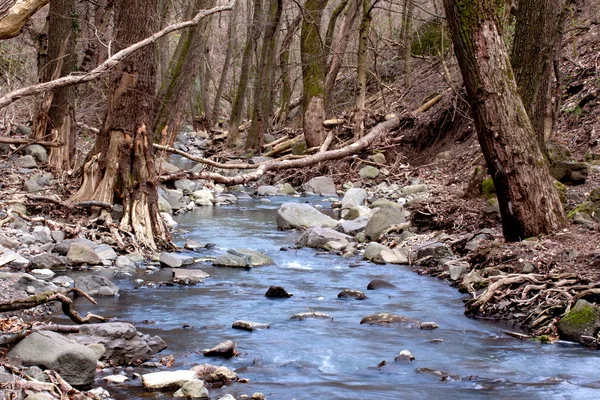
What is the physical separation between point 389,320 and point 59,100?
10.1 m

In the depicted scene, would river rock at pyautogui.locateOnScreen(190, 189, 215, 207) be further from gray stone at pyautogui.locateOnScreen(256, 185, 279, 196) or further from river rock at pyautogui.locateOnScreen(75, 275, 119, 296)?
river rock at pyautogui.locateOnScreen(75, 275, 119, 296)

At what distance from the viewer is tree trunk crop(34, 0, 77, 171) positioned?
1427 cm

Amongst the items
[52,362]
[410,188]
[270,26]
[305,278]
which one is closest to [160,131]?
[410,188]

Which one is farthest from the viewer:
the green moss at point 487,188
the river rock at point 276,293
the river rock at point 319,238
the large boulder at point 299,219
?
the large boulder at point 299,219

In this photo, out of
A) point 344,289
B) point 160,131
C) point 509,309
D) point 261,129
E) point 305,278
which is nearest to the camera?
point 509,309

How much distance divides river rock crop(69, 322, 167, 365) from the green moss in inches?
264

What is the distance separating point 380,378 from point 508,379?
37.1 inches

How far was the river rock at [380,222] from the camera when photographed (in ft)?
36.8

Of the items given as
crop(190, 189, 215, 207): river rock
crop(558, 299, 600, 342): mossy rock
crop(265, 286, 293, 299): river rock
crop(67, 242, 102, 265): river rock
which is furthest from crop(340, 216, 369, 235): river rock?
crop(558, 299, 600, 342): mossy rock

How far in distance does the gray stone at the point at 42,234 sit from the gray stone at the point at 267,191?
870 cm

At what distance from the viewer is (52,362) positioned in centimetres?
455

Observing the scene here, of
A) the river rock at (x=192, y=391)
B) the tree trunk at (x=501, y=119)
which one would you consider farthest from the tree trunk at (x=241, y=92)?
the river rock at (x=192, y=391)

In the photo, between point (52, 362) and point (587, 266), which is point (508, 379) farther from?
point (52, 362)

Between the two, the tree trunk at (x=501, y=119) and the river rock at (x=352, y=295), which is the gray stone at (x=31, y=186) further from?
the tree trunk at (x=501, y=119)
